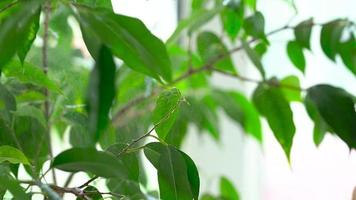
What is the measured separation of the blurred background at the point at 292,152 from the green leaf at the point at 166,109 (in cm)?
44

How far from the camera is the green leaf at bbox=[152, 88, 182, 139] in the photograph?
0.42 meters

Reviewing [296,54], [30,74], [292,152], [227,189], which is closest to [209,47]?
[296,54]

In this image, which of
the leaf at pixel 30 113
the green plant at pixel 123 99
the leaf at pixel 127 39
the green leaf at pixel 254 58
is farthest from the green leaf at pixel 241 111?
the leaf at pixel 127 39

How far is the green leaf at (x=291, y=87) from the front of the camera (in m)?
0.69

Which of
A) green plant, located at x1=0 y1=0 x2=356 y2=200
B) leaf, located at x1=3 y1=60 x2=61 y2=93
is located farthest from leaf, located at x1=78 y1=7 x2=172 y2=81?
leaf, located at x1=3 y1=60 x2=61 y2=93

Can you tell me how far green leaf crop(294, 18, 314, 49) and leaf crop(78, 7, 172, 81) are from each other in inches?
12.7

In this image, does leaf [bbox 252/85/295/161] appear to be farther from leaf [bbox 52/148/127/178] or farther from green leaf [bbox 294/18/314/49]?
leaf [bbox 52/148/127/178]

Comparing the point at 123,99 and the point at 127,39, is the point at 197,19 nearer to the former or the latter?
the point at 123,99

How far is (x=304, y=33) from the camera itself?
63 centimetres

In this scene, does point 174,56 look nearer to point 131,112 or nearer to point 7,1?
point 131,112

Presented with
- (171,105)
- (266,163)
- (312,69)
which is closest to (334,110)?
(171,105)

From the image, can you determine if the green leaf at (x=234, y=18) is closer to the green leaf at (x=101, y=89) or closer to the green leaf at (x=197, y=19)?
the green leaf at (x=197, y=19)

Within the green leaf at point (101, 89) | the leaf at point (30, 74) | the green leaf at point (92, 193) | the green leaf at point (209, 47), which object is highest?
the green leaf at point (209, 47)

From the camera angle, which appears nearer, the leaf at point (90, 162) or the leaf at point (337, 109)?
the leaf at point (90, 162)
